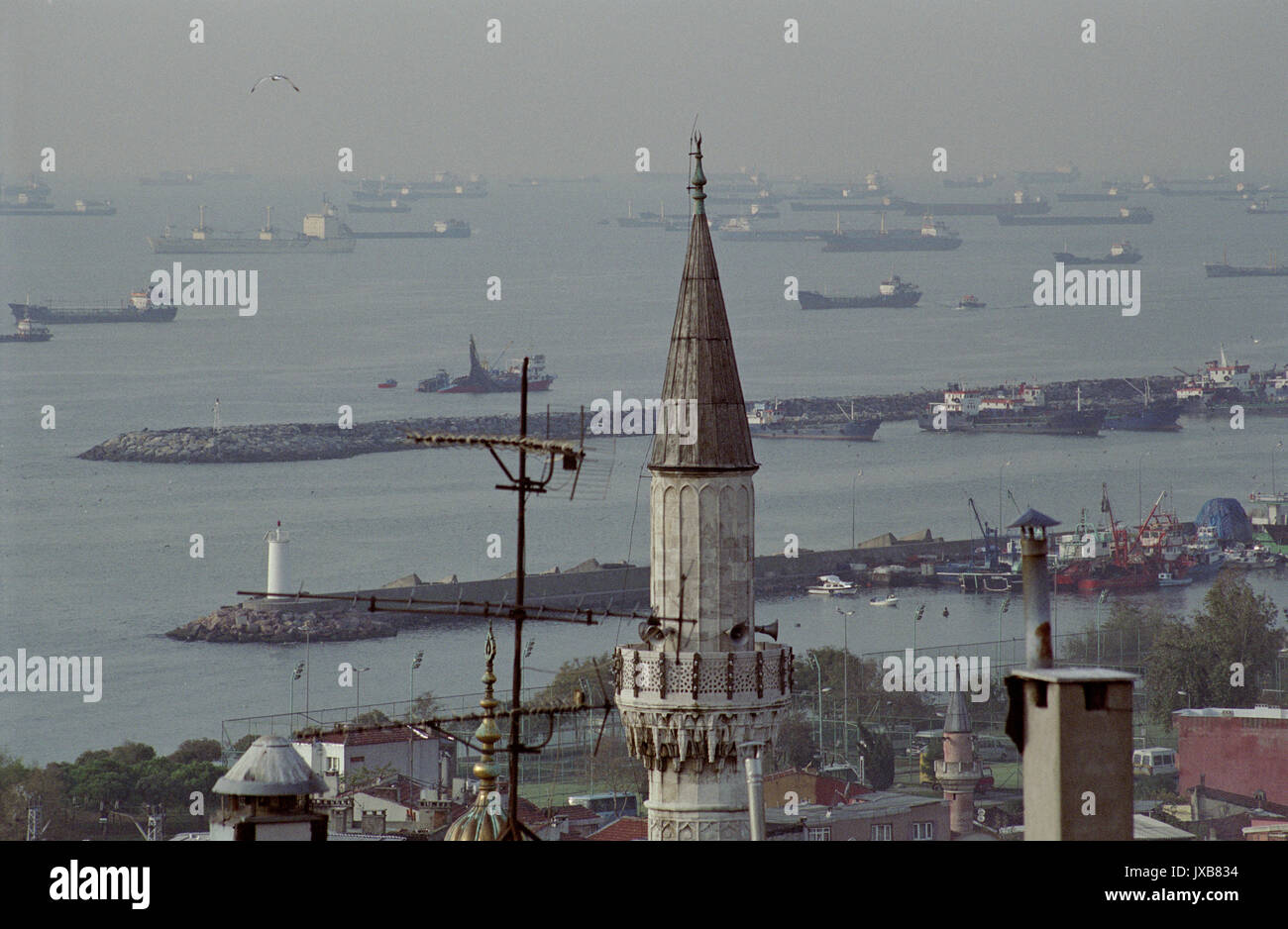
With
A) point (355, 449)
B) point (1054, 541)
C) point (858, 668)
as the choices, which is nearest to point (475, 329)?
point (355, 449)

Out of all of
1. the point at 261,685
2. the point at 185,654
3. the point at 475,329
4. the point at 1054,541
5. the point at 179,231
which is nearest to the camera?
the point at 261,685

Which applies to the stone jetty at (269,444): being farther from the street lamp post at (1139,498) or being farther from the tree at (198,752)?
the tree at (198,752)

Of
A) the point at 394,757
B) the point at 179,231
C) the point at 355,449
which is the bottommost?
the point at 394,757

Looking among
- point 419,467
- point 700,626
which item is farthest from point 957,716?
point 419,467

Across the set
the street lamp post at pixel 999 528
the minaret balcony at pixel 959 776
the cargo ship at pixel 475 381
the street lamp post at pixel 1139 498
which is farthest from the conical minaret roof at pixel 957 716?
the cargo ship at pixel 475 381
